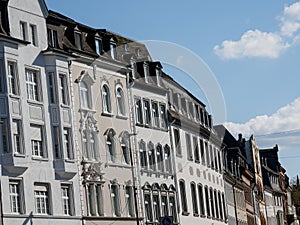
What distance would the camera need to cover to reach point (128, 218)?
59.1 meters

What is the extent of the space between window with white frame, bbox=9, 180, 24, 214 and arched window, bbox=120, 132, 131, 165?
12.1 m

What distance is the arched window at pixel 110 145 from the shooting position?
2286 inches

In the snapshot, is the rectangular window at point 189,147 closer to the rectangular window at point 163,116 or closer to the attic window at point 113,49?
the rectangular window at point 163,116

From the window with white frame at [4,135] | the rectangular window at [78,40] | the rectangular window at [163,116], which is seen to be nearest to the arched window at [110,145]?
the rectangular window at [78,40]

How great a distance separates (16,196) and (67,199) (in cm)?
483

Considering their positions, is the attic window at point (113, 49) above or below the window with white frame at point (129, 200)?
above

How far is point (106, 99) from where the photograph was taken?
194ft

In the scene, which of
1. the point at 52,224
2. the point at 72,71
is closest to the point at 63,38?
the point at 72,71

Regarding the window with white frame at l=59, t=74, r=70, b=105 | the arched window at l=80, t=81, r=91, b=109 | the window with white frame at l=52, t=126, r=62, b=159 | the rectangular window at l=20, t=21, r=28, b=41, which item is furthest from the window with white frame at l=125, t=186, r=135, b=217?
the rectangular window at l=20, t=21, r=28, b=41

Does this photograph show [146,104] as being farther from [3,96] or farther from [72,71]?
[3,96]

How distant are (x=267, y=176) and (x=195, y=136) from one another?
6889cm

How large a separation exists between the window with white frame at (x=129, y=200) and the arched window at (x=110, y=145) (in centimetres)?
256

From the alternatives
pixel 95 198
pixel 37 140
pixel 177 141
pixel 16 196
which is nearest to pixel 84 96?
pixel 95 198

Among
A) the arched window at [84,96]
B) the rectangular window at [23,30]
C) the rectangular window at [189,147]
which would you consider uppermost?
the rectangular window at [23,30]
